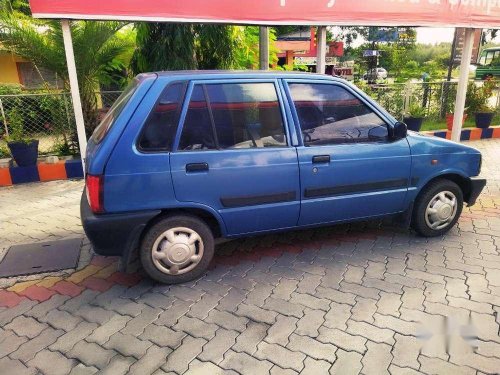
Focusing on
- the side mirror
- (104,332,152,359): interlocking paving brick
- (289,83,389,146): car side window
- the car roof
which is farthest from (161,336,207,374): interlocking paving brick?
the side mirror

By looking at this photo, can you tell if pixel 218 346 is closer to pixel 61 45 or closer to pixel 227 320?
pixel 227 320

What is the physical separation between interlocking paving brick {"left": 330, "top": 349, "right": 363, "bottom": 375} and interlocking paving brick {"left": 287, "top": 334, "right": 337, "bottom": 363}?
0.14 ft

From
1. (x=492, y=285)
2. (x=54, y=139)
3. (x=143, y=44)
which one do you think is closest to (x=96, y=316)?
(x=492, y=285)

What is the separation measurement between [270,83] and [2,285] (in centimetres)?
295

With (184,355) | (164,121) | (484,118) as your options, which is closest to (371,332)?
(184,355)

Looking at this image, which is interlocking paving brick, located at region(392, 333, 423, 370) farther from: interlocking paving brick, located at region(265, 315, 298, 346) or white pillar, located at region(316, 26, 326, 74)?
white pillar, located at region(316, 26, 326, 74)

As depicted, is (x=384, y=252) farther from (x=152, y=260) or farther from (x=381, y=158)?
(x=152, y=260)

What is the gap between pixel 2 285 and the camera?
348cm

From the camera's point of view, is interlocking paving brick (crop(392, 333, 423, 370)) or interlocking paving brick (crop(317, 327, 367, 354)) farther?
interlocking paving brick (crop(317, 327, 367, 354))

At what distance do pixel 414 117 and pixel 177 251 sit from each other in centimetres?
801

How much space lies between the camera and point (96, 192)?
2.98 metres

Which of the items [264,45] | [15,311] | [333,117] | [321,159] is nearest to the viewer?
[15,311]

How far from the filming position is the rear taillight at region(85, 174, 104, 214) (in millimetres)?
2963

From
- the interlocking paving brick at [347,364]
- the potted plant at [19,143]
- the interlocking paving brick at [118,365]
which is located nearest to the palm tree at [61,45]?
the potted plant at [19,143]
